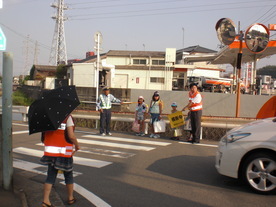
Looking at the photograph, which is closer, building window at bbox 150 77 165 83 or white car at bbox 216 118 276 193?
white car at bbox 216 118 276 193

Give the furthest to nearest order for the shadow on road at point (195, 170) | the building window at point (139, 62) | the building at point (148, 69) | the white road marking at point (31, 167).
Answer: the building window at point (139, 62), the building at point (148, 69), the white road marking at point (31, 167), the shadow on road at point (195, 170)

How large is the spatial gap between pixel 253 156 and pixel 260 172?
0.27m

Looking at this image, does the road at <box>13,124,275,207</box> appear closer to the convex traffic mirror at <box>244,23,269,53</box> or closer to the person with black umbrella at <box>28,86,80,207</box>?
the person with black umbrella at <box>28,86,80,207</box>

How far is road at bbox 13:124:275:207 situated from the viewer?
4.53 meters

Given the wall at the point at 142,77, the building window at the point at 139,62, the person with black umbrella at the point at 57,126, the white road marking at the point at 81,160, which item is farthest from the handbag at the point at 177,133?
the building window at the point at 139,62

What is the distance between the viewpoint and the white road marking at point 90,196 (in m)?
4.33

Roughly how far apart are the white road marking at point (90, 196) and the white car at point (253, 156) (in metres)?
2.14

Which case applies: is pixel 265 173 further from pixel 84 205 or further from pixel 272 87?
pixel 272 87

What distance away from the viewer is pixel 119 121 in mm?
11859

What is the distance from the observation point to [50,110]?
3787 millimetres

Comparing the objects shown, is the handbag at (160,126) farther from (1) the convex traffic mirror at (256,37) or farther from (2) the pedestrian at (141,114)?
(1) the convex traffic mirror at (256,37)

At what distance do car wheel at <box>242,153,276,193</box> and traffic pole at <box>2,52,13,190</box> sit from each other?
12.6 ft

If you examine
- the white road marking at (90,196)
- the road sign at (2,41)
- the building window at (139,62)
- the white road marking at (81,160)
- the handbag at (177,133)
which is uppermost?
the building window at (139,62)

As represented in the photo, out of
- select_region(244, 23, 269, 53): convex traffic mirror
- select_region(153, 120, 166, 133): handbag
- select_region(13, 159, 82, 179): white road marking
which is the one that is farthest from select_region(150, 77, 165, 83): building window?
select_region(13, 159, 82, 179): white road marking
